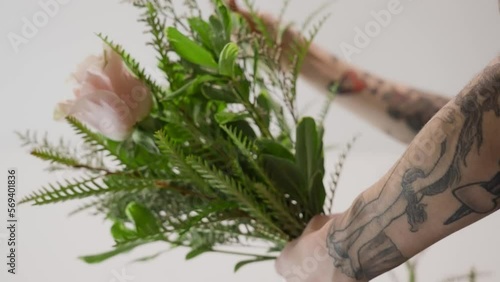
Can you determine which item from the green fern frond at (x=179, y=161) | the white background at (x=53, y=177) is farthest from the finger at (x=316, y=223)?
the white background at (x=53, y=177)

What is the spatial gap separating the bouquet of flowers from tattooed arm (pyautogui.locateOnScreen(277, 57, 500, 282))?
0.09 metres

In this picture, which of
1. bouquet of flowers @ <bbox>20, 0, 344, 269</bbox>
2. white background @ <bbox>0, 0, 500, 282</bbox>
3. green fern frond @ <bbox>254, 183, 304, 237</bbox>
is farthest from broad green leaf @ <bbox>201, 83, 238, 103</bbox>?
white background @ <bbox>0, 0, 500, 282</bbox>

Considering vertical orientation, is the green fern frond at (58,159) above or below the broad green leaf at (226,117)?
above

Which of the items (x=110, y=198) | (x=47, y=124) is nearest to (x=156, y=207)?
(x=110, y=198)

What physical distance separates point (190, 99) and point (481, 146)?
315 mm

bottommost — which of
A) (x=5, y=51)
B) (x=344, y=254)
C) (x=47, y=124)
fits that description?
(x=344, y=254)

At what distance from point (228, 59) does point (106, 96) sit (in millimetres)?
124

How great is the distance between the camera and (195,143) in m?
0.65

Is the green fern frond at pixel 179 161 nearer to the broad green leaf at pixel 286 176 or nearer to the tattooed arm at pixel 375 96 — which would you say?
the broad green leaf at pixel 286 176

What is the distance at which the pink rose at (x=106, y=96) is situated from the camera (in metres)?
0.62

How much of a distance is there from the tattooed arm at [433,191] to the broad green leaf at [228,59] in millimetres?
178

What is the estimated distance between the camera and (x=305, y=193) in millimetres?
670

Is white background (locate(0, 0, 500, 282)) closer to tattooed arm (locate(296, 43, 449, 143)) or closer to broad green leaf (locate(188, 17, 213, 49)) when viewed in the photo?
tattooed arm (locate(296, 43, 449, 143))

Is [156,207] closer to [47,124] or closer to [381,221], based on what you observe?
[381,221]
